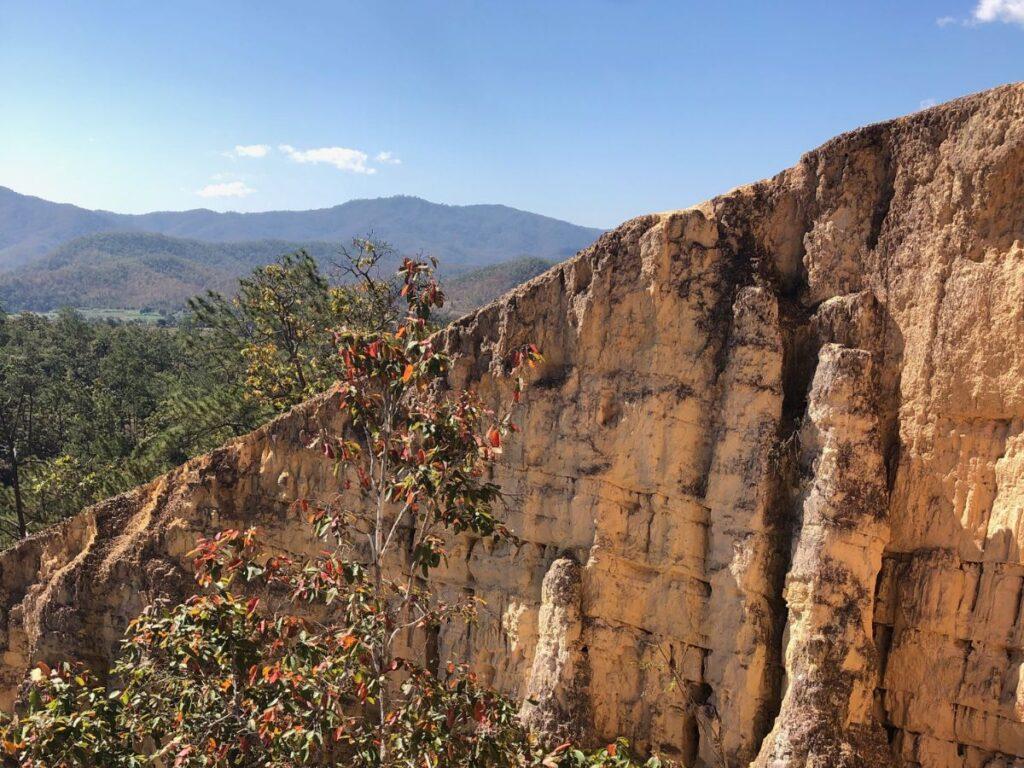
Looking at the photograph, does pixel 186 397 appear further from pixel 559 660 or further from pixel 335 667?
pixel 335 667

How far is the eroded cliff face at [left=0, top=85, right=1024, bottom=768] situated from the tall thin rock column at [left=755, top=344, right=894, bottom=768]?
0.09 ft

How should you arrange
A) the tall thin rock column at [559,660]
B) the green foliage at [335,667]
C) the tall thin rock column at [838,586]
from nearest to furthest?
1. the green foliage at [335,667]
2. the tall thin rock column at [838,586]
3. the tall thin rock column at [559,660]

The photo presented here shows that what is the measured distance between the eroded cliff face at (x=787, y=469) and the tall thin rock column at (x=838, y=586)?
26mm

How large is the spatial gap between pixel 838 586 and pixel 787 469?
4.84 ft

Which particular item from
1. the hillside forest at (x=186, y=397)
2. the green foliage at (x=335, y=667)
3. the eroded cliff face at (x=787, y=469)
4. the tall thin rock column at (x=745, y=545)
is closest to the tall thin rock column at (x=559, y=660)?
the eroded cliff face at (x=787, y=469)

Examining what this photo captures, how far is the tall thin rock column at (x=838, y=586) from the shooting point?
9.07 meters

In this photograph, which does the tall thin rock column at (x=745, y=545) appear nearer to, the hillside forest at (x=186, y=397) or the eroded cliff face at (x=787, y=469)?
the eroded cliff face at (x=787, y=469)

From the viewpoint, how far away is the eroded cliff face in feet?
29.9

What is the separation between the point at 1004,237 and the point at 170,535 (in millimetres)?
13328

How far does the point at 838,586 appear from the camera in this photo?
30.3 ft

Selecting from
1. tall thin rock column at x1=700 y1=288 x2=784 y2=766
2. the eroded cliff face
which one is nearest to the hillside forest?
the eroded cliff face

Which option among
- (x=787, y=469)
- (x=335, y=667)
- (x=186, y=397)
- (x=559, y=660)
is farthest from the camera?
(x=186, y=397)

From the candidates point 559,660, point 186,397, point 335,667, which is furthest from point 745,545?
point 186,397

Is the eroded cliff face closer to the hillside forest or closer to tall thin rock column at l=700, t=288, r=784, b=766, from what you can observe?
tall thin rock column at l=700, t=288, r=784, b=766
